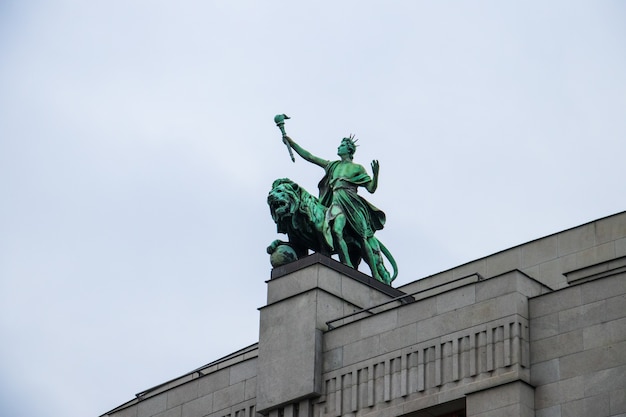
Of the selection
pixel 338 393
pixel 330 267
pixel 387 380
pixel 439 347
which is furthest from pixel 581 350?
pixel 330 267


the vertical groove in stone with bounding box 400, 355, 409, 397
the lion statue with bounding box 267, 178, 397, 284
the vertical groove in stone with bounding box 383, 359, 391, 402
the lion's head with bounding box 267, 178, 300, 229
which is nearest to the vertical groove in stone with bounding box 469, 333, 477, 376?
the vertical groove in stone with bounding box 400, 355, 409, 397

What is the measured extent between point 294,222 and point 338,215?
1.29 meters

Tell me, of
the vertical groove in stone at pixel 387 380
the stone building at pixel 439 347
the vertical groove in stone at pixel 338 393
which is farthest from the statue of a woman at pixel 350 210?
the vertical groove in stone at pixel 387 380

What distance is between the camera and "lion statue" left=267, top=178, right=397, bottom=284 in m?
46.8

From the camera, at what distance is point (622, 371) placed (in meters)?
38.4

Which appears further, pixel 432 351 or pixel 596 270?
pixel 596 270

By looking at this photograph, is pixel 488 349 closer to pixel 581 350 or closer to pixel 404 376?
pixel 581 350

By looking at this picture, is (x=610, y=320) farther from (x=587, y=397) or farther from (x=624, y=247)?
(x=624, y=247)

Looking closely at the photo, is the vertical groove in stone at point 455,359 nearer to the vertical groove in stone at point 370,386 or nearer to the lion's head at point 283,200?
the vertical groove in stone at point 370,386

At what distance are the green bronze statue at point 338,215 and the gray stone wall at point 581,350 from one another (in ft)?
26.4

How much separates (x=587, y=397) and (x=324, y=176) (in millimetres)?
12930

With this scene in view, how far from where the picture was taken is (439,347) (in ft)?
136

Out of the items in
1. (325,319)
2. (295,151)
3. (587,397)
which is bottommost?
(587,397)

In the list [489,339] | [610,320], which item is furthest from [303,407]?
[610,320]
